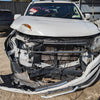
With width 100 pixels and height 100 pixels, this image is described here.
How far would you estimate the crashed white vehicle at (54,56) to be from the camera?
10.00ft

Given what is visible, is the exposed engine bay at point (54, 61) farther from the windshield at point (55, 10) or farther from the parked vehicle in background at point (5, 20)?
the parked vehicle in background at point (5, 20)

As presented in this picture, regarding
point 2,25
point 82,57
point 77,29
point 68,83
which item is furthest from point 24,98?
point 2,25

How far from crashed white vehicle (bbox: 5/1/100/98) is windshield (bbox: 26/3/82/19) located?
1098 mm

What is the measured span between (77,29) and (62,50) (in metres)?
0.53

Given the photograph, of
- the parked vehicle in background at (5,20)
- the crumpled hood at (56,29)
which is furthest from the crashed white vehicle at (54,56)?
the parked vehicle in background at (5,20)

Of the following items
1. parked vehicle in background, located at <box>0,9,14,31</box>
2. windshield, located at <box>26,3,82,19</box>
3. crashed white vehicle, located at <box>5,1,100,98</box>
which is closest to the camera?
crashed white vehicle, located at <box>5,1,100,98</box>

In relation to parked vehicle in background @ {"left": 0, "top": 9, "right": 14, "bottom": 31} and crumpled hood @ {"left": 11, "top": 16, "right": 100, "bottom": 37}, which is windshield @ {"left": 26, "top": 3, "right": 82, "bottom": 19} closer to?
crumpled hood @ {"left": 11, "top": 16, "right": 100, "bottom": 37}

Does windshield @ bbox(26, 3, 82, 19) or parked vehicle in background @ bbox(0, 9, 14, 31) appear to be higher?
windshield @ bbox(26, 3, 82, 19)

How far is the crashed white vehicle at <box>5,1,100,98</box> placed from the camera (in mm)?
3047

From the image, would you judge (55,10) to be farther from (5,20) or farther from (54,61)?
(5,20)

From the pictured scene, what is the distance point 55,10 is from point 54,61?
1874 mm

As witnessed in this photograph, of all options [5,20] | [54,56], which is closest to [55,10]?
[54,56]

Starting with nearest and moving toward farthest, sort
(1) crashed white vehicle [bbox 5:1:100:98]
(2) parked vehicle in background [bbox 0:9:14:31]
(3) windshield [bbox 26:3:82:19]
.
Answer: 1. (1) crashed white vehicle [bbox 5:1:100:98]
2. (3) windshield [bbox 26:3:82:19]
3. (2) parked vehicle in background [bbox 0:9:14:31]

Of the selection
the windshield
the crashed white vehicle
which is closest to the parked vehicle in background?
the windshield
